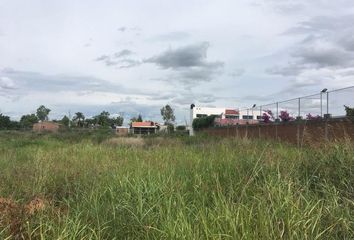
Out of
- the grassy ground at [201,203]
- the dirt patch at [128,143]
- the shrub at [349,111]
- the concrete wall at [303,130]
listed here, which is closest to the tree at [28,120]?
the dirt patch at [128,143]

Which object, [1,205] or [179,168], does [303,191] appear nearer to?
[179,168]

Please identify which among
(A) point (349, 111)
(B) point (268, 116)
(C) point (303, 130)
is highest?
(B) point (268, 116)

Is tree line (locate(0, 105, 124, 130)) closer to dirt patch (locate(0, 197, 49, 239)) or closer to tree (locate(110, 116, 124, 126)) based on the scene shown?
tree (locate(110, 116, 124, 126))

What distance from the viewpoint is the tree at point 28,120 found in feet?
440

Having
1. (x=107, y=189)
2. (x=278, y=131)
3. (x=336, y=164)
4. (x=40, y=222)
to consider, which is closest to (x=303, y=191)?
(x=336, y=164)

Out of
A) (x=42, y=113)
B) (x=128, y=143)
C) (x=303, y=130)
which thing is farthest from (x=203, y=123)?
(x=42, y=113)

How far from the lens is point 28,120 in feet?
461

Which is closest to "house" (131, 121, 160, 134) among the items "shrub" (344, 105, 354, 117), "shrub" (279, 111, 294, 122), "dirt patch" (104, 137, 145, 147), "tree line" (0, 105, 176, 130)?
"tree line" (0, 105, 176, 130)

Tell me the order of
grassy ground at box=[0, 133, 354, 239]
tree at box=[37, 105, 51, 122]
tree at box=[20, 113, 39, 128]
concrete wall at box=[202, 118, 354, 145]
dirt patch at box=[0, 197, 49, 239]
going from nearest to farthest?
grassy ground at box=[0, 133, 354, 239], dirt patch at box=[0, 197, 49, 239], concrete wall at box=[202, 118, 354, 145], tree at box=[20, 113, 39, 128], tree at box=[37, 105, 51, 122]

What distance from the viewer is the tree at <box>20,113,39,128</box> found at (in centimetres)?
13416

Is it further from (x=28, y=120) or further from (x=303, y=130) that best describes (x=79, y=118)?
(x=303, y=130)

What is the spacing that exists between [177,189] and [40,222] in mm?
2237

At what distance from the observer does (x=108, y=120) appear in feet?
475

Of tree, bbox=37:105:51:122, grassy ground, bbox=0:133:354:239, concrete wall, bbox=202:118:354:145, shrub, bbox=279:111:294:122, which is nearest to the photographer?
grassy ground, bbox=0:133:354:239
